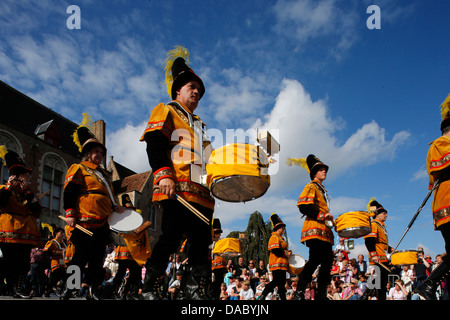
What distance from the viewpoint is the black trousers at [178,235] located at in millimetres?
3711

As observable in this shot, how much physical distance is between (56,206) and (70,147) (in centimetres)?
580

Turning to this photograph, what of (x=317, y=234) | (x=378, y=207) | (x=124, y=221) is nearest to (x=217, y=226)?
(x=378, y=207)

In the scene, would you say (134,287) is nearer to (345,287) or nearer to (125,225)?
(125,225)

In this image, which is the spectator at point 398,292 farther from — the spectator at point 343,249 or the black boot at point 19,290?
the black boot at point 19,290

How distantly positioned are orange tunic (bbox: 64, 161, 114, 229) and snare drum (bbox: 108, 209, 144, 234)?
0.32 feet

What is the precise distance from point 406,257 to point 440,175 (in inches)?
146

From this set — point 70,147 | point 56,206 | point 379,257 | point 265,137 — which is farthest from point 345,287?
point 70,147

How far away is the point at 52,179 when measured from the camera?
27.1 metres

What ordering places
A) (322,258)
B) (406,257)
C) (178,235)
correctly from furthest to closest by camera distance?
(406,257), (322,258), (178,235)

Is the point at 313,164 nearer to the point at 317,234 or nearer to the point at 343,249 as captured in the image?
the point at 317,234

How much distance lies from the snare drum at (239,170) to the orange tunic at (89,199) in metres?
2.34

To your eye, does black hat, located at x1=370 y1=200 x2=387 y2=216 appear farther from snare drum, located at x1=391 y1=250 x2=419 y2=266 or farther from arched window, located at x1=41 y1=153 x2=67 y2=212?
arched window, located at x1=41 y1=153 x2=67 y2=212

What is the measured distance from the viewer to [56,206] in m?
27.0
